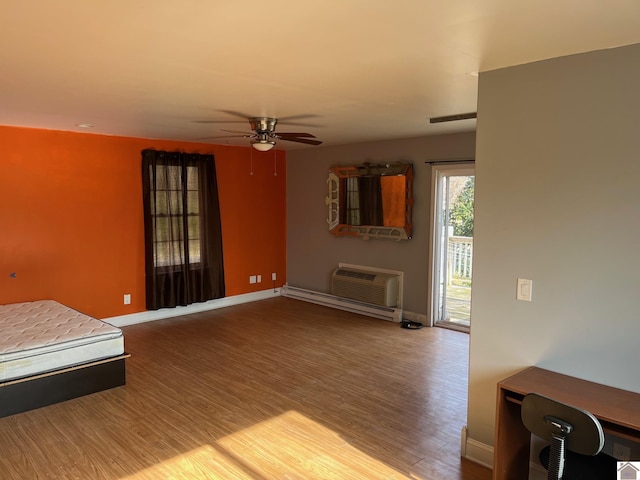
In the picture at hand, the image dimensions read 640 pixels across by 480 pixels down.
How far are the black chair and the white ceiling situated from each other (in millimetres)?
1598

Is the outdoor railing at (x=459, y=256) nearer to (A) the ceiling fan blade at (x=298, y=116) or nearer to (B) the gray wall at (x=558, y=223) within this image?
(A) the ceiling fan blade at (x=298, y=116)

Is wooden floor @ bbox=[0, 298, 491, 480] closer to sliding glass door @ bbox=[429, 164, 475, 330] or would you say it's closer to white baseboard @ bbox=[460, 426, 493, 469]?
white baseboard @ bbox=[460, 426, 493, 469]

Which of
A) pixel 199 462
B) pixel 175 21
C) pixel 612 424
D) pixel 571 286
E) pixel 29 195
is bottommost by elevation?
pixel 199 462

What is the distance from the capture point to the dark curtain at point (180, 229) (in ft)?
18.7

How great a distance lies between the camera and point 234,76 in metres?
2.76

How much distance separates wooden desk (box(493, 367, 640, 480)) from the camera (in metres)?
1.98

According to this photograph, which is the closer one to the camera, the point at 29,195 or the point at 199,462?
the point at 199,462

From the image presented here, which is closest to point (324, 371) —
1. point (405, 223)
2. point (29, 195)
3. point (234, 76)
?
point (405, 223)

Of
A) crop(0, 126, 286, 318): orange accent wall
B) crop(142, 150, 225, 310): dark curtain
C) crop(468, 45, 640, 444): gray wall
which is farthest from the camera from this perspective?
crop(142, 150, 225, 310): dark curtain

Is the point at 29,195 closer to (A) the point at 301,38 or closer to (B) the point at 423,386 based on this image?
(A) the point at 301,38

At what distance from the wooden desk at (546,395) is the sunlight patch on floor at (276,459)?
0.60 m

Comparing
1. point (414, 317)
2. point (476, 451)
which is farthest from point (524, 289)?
point (414, 317)

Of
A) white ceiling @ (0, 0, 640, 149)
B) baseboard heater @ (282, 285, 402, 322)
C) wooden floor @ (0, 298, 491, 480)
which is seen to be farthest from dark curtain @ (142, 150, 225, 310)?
white ceiling @ (0, 0, 640, 149)

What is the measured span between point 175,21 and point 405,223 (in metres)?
4.28
